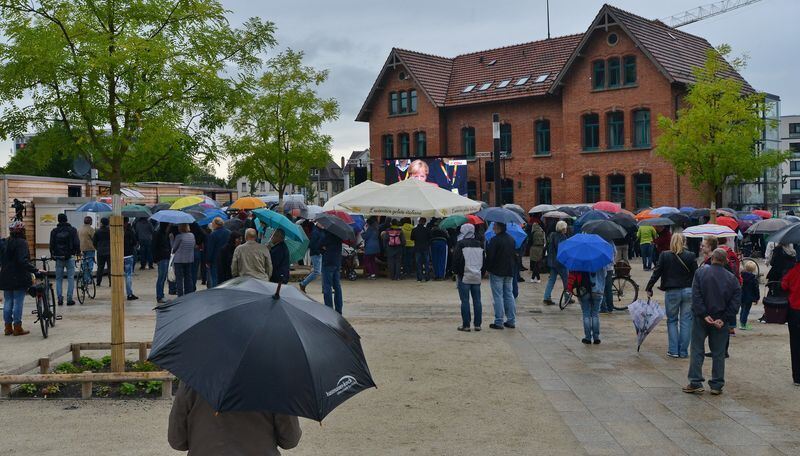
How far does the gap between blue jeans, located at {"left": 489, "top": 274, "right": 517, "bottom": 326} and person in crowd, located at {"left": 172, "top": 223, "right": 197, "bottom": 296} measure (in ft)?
19.8

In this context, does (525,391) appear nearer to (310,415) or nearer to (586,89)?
(310,415)

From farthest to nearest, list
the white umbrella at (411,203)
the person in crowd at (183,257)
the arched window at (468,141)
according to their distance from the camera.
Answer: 1. the arched window at (468,141)
2. the white umbrella at (411,203)
3. the person in crowd at (183,257)

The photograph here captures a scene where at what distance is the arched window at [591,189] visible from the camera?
3959cm

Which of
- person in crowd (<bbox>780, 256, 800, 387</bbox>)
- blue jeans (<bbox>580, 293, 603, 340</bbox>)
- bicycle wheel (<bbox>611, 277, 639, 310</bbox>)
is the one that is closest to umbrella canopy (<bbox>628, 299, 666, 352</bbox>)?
blue jeans (<bbox>580, 293, 603, 340</bbox>)

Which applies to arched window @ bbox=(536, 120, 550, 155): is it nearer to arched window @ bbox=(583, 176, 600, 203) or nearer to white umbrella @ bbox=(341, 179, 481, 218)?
arched window @ bbox=(583, 176, 600, 203)

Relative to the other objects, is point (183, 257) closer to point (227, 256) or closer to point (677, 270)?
point (227, 256)

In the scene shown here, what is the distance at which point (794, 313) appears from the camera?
9.06 metres

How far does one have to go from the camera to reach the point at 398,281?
21125 mm

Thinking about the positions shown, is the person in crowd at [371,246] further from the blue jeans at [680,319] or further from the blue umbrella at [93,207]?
the blue jeans at [680,319]

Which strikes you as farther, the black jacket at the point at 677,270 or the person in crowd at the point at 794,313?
the black jacket at the point at 677,270

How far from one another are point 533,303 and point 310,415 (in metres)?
13.7

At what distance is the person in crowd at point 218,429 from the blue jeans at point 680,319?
7.85m

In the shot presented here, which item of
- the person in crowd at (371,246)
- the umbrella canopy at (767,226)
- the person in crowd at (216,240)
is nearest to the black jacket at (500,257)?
Result: the person in crowd at (216,240)

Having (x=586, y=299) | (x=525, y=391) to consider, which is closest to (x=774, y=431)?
(x=525, y=391)
